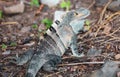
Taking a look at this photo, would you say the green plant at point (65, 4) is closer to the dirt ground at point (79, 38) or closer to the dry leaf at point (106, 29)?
the dirt ground at point (79, 38)

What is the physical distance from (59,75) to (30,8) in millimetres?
2229

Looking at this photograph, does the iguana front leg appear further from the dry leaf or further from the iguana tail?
the dry leaf

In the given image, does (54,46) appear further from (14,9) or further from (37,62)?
(14,9)

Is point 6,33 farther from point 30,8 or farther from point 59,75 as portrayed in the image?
point 59,75

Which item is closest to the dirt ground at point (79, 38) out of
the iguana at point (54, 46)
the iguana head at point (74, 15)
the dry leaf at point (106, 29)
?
the dry leaf at point (106, 29)

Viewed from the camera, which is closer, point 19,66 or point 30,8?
point 19,66

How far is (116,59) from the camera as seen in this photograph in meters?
4.60

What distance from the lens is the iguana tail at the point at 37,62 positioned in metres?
4.31

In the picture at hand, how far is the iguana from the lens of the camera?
4.51 m

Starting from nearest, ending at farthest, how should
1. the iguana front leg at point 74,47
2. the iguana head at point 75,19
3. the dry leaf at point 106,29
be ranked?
the iguana front leg at point 74,47, the iguana head at point 75,19, the dry leaf at point 106,29

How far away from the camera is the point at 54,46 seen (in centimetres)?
473

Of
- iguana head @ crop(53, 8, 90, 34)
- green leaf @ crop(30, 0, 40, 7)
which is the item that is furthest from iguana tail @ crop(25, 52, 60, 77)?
green leaf @ crop(30, 0, 40, 7)

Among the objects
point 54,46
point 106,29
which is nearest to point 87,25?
point 106,29

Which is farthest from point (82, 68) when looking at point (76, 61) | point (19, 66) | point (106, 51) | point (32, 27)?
point (32, 27)
